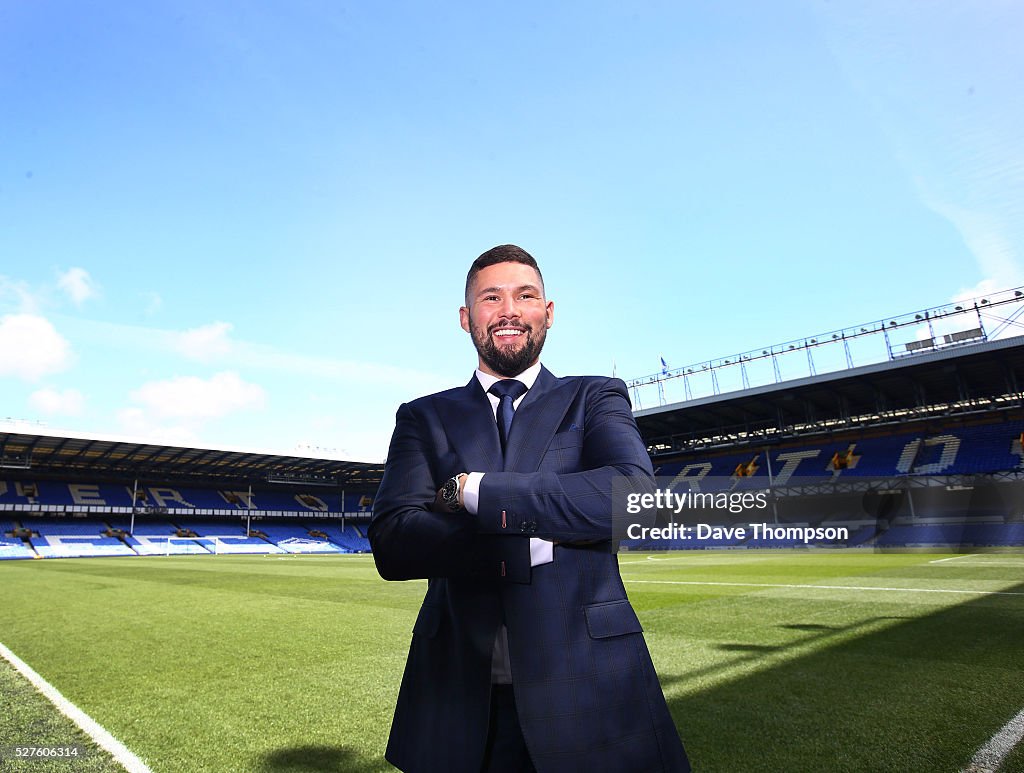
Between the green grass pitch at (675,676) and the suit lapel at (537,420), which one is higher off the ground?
the suit lapel at (537,420)

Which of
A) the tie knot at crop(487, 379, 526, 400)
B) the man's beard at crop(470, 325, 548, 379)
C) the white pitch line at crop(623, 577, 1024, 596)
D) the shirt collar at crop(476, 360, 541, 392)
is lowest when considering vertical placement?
the white pitch line at crop(623, 577, 1024, 596)

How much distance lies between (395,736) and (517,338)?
115 centimetres

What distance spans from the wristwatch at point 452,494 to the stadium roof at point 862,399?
3752cm

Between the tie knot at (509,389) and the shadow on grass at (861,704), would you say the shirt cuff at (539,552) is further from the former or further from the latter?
the shadow on grass at (861,704)

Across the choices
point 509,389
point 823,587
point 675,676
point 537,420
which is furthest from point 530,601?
point 823,587

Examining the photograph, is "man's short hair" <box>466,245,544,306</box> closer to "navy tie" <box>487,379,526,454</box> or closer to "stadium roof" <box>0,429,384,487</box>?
"navy tie" <box>487,379,526,454</box>

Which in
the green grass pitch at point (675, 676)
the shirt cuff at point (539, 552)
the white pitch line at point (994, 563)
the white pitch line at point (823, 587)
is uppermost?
the shirt cuff at point (539, 552)

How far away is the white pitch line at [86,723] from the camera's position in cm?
378

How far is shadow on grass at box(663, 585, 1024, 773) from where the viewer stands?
365 centimetres

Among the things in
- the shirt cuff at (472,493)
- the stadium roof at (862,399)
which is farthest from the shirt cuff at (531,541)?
the stadium roof at (862,399)

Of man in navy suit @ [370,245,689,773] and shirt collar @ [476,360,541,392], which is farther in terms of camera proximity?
shirt collar @ [476,360,541,392]

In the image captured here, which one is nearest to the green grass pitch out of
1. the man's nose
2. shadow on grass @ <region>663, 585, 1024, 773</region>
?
shadow on grass @ <region>663, 585, 1024, 773</region>

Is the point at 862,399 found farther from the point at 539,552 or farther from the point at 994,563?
the point at 539,552

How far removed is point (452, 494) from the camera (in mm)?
1432
